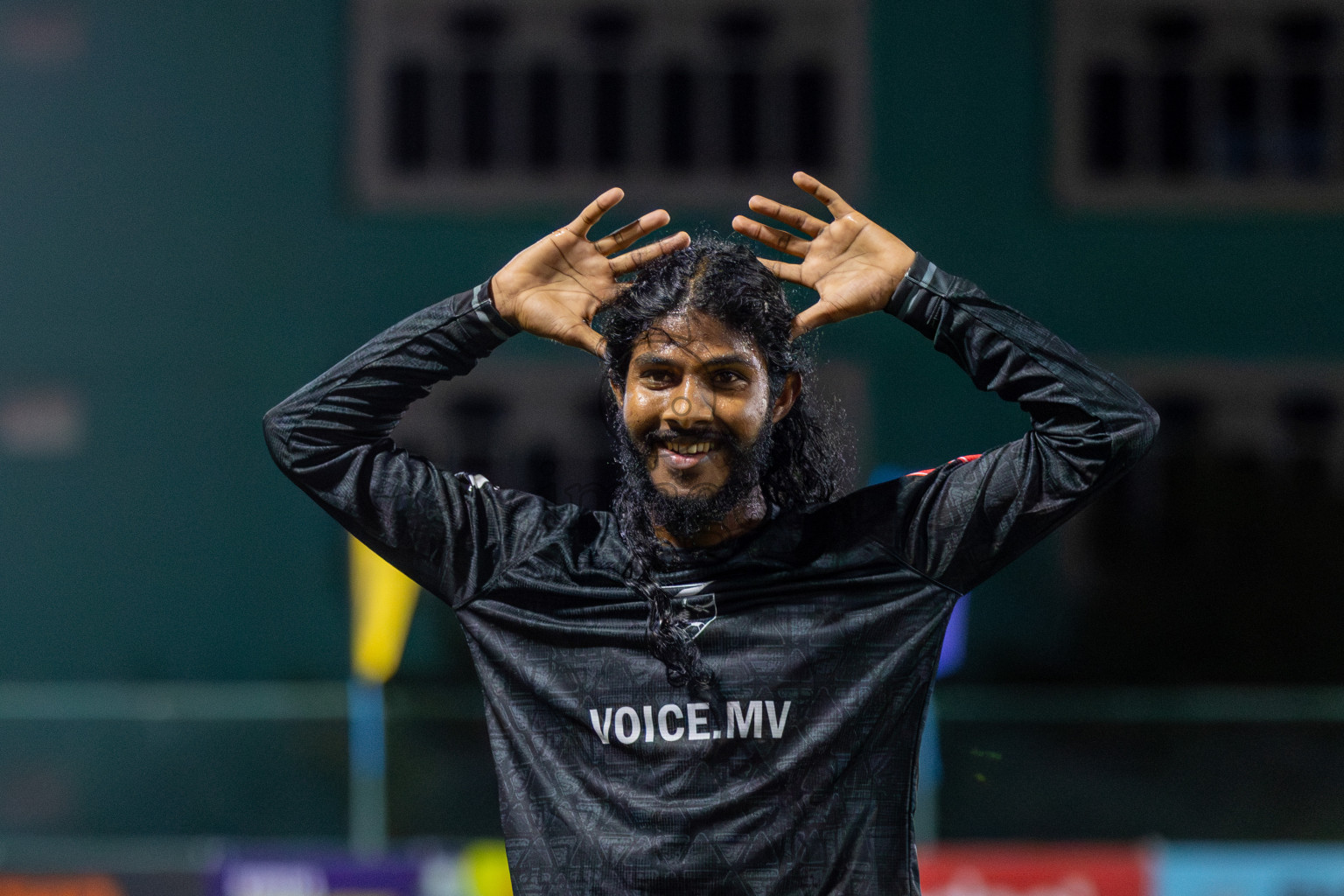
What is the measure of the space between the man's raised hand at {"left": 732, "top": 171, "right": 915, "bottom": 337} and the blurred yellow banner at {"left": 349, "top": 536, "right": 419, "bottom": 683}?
638 centimetres

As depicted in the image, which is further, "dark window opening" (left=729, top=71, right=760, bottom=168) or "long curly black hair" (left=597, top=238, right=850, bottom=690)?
"dark window opening" (left=729, top=71, right=760, bottom=168)

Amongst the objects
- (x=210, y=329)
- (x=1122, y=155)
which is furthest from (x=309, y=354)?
(x=1122, y=155)

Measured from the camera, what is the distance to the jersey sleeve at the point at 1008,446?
74.4 inches

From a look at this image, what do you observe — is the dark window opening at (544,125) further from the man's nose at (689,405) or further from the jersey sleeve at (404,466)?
the man's nose at (689,405)

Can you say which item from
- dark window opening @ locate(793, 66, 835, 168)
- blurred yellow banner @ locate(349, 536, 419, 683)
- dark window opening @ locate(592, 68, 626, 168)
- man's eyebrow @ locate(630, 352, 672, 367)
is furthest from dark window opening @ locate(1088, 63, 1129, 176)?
man's eyebrow @ locate(630, 352, 672, 367)

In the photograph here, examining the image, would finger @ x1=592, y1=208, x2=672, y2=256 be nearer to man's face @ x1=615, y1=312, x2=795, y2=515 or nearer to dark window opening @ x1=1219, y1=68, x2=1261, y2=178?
man's face @ x1=615, y1=312, x2=795, y2=515

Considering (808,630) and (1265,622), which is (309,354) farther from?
(808,630)

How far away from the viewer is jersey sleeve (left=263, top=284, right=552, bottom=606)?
1998 millimetres

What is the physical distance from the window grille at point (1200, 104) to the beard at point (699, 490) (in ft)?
25.2

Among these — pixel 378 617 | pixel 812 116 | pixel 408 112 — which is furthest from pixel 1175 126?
pixel 378 617

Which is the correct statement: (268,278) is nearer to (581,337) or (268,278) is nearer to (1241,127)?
(1241,127)

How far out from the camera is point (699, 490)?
6.26 ft

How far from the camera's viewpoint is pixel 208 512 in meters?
9.39

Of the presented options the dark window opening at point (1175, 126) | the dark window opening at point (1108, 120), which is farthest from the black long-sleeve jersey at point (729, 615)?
the dark window opening at point (1175, 126)
